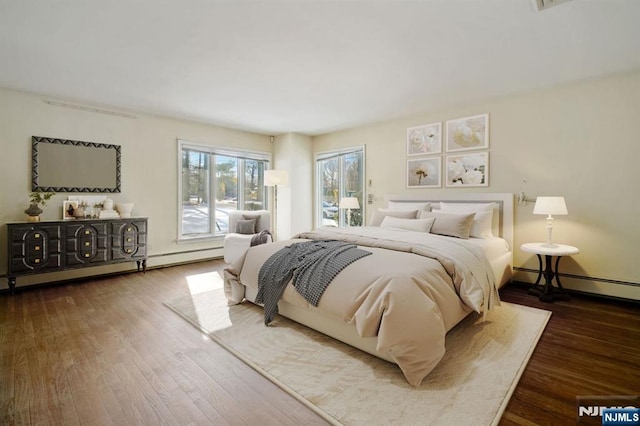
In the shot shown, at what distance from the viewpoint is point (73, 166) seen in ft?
13.9

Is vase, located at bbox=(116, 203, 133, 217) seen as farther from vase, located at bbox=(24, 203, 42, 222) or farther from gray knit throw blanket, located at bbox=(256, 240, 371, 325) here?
gray knit throw blanket, located at bbox=(256, 240, 371, 325)

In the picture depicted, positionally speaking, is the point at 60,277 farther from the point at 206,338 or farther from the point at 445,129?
the point at 445,129

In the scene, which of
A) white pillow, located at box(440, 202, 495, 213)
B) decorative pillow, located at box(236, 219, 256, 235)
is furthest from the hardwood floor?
decorative pillow, located at box(236, 219, 256, 235)

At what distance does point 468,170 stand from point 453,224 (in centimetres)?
114

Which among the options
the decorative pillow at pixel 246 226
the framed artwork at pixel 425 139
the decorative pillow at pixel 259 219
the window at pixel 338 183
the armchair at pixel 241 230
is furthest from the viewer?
the window at pixel 338 183

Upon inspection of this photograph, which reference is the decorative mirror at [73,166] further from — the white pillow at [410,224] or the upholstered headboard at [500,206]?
the upholstered headboard at [500,206]

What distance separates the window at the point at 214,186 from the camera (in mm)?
5371

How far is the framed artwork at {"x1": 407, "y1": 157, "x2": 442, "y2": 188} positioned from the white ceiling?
2.92ft

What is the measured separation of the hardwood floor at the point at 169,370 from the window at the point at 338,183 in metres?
3.39

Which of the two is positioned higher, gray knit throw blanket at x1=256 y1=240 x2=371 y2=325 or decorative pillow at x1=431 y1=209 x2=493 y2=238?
decorative pillow at x1=431 y1=209 x2=493 y2=238

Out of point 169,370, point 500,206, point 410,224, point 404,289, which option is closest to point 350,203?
point 410,224

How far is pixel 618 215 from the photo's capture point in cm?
334

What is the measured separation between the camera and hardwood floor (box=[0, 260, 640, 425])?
5.36ft

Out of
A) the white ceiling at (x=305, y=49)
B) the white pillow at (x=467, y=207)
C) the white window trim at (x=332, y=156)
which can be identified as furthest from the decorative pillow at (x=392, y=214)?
the white ceiling at (x=305, y=49)
